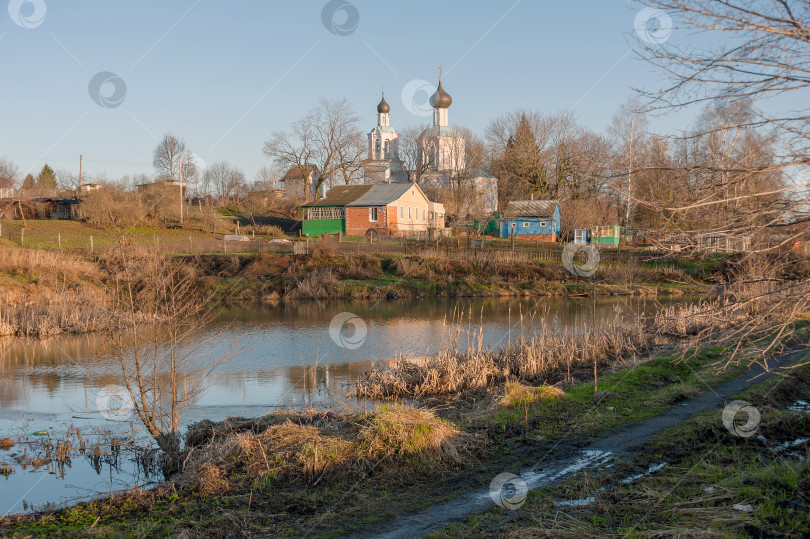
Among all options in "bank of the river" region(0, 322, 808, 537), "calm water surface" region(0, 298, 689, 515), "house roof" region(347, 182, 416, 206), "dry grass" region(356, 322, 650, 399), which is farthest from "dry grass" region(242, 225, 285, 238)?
"bank of the river" region(0, 322, 808, 537)

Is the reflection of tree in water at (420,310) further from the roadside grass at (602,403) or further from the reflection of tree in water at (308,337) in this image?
the roadside grass at (602,403)

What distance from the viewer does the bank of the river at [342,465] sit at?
578 cm

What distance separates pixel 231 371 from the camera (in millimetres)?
15656

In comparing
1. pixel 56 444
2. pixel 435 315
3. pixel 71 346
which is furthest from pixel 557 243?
pixel 56 444

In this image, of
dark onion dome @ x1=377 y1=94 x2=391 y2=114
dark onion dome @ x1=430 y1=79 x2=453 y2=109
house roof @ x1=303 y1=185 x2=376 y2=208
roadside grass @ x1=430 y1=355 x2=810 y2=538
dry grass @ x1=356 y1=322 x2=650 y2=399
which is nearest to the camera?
roadside grass @ x1=430 y1=355 x2=810 y2=538

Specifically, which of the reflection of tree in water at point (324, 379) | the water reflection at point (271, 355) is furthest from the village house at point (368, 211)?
the reflection of tree in water at point (324, 379)

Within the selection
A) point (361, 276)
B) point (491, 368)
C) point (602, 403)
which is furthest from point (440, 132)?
point (602, 403)

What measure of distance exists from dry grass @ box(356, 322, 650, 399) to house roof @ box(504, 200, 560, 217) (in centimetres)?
3562

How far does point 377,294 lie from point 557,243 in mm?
19615

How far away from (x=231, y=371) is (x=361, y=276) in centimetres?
2096

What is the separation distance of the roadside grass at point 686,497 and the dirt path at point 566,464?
222 mm

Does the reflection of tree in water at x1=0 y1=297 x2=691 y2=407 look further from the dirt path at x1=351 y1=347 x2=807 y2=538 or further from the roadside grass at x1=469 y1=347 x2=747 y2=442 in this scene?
the dirt path at x1=351 y1=347 x2=807 y2=538

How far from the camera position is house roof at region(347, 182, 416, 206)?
5306 cm

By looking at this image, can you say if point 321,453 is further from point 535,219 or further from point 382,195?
point 382,195
